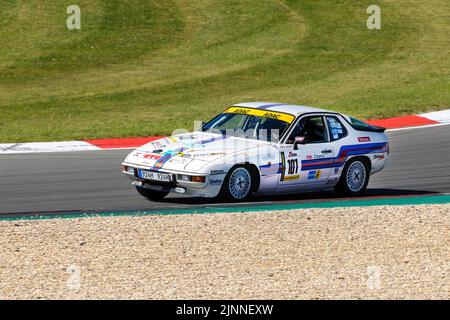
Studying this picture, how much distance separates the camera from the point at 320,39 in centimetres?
3381

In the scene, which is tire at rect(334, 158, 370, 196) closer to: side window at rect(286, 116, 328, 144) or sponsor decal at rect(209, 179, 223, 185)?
side window at rect(286, 116, 328, 144)

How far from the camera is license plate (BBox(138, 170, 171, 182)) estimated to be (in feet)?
49.4

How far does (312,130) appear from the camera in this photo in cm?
1633

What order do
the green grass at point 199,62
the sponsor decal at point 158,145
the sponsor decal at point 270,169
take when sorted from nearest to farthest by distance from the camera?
1. the sponsor decal at point 270,169
2. the sponsor decal at point 158,145
3. the green grass at point 199,62

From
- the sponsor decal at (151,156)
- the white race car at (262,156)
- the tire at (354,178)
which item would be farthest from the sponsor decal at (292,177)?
the sponsor decal at (151,156)

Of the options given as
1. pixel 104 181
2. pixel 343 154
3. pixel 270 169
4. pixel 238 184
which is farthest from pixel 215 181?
pixel 104 181

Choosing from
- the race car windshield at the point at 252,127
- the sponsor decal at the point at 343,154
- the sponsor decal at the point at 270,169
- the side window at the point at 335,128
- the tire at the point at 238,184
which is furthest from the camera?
the side window at the point at 335,128

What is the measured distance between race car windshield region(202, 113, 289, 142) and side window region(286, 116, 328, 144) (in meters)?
0.24

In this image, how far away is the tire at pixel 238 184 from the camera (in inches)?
598

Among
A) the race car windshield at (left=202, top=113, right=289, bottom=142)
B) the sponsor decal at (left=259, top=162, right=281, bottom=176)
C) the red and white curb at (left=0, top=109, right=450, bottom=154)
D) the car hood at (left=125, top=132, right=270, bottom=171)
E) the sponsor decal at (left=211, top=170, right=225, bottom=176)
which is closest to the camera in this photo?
the sponsor decal at (left=211, top=170, right=225, bottom=176)

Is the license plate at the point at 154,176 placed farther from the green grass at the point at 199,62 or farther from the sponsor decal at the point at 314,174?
the green grass at the point at 199,62

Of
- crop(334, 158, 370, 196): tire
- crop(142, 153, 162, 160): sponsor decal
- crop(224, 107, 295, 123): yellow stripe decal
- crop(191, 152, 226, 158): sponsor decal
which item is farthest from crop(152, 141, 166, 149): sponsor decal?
crop(334, 158, 370, 196): tire

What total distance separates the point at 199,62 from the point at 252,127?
50.8 feet

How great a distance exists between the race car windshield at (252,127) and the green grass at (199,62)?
21.9 feet
